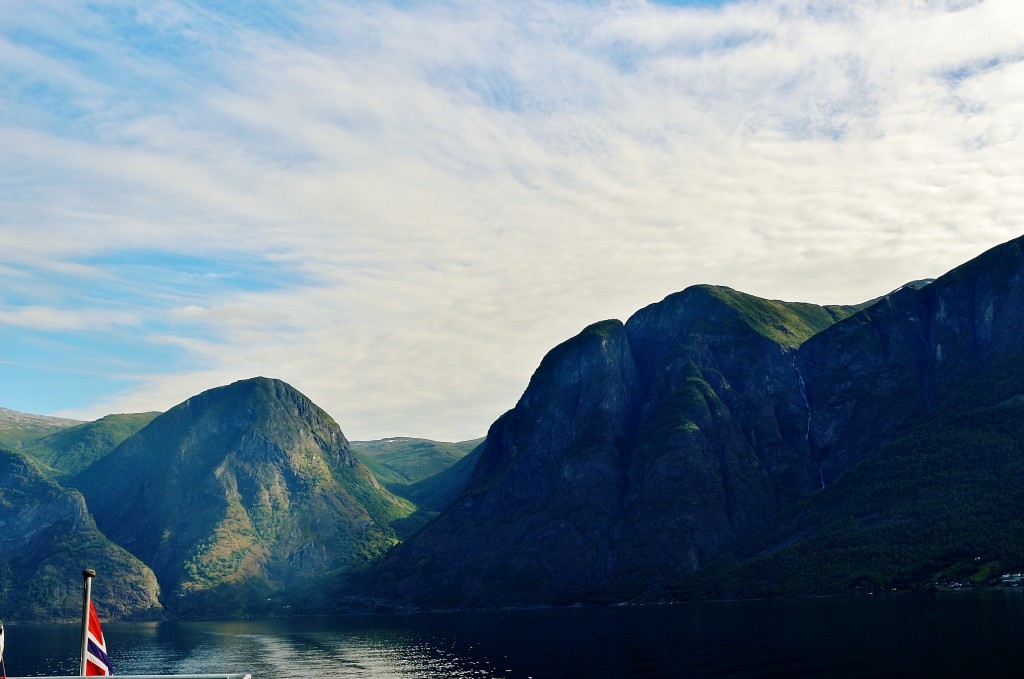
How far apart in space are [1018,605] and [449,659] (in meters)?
124

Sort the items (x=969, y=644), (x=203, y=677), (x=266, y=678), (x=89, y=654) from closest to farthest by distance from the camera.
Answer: (x=89, y=654) < (x=203, y=677) < (x=969, y=644) < (x=266, y=678)

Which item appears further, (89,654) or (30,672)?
(30,672)

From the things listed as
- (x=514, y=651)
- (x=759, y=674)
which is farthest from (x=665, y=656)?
(x=514, y=651)

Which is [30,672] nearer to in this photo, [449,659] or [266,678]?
[266,678]

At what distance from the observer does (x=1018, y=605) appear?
187375 mm

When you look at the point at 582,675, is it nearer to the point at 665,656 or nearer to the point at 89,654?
the point at 665,656

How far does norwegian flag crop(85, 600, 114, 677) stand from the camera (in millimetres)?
43375

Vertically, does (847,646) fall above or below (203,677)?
below

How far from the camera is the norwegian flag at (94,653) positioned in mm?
43375

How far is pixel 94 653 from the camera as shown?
1735 inches

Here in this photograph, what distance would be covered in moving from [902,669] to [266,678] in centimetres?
11795

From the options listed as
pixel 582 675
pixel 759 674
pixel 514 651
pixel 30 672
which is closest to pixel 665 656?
pixel 582 675

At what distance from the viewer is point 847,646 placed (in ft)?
482

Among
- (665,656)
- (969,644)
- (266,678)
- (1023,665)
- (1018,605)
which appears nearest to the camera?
(1023,665)
